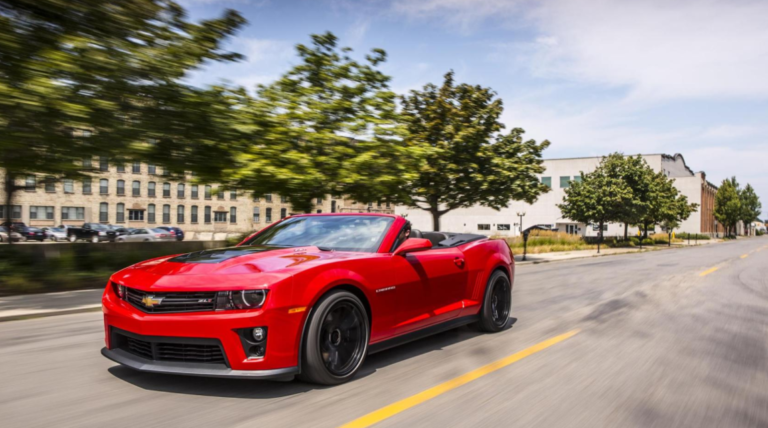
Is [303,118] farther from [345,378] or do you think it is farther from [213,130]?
[345,378]

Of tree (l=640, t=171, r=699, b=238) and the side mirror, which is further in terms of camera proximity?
tree (l=640, t=171, r=699, b=238)

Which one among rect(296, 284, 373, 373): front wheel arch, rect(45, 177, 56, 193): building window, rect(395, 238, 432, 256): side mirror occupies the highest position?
rect(45, 177, 56, 193): building window

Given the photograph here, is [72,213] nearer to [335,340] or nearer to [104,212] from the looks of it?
[104,212]

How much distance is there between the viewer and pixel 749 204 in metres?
137

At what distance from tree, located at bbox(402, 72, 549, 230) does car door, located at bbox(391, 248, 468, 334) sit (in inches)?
763

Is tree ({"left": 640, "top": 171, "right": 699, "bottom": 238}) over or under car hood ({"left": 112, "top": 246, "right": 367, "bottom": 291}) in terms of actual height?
over

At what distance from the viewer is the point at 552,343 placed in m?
6.26

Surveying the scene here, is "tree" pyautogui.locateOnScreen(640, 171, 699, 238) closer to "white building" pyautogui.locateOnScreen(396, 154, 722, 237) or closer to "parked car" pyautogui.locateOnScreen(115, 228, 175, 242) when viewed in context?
"white building" pyautogui.locateOnScreen(396, 154, 722, 237)

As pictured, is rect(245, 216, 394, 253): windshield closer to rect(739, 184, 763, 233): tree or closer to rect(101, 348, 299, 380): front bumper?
rect(101, 348, 299, 380): front bumper

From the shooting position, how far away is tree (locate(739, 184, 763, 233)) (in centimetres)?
12810

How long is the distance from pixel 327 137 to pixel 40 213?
57670 mm

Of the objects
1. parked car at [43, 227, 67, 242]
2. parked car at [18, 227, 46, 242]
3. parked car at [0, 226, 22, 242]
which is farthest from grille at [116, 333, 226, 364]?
parked car at [43, 227, 67, 242]

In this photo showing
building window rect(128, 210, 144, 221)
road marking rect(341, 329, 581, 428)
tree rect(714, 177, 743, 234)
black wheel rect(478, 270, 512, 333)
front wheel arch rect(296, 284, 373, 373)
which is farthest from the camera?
tree rect(714, 177, 743, 234)

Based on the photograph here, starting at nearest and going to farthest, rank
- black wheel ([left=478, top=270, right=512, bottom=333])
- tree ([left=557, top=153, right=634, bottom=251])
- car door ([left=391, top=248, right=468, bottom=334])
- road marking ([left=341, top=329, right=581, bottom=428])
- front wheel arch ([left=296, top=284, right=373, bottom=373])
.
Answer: road marking ([left=341, top=329, right=581, bottom=428]) → front wheel arch ([left=296, top=284, right=373, bottom=373]) → car door ([left=391, top=248, right=468, bottom=334]) → black wheel ([left=478, top=270, right=512, bottom=333]) → tree ([left=557, top=153, right=634, bottom=251])
